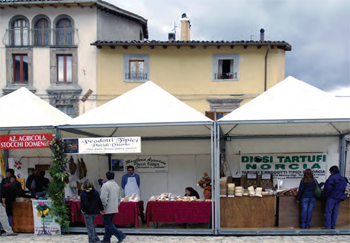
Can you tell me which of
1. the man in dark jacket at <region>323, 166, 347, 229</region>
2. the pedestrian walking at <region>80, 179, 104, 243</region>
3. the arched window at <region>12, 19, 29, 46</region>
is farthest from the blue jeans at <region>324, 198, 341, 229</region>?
the arched window at <region>12, 19, 29, 46</region>

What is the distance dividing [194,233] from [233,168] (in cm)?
346

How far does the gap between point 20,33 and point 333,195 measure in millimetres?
16089

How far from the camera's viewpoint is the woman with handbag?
23.6 ft

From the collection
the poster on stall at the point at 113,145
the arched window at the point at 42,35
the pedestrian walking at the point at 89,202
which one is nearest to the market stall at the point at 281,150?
the poster on stall at the point at 113,145

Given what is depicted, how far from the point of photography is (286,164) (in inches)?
390

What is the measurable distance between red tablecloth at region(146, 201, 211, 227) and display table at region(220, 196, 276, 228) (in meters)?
0.39

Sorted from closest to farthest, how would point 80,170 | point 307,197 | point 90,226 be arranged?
point 90,226
point 307,197
point 80,170

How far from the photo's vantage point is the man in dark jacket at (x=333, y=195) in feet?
23.2

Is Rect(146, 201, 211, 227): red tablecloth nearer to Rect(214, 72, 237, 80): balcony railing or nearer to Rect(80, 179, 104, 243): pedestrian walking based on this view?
Rect(80, 179, 104, 243): pedestrian walking

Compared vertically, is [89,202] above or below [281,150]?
below

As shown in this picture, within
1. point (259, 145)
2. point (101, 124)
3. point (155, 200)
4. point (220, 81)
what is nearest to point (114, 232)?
point (155, 200)

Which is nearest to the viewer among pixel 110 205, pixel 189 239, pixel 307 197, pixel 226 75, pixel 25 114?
pixel 110 205

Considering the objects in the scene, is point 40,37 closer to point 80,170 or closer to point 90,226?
point 80,170

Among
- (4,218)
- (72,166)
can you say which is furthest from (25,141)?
(4,218)
